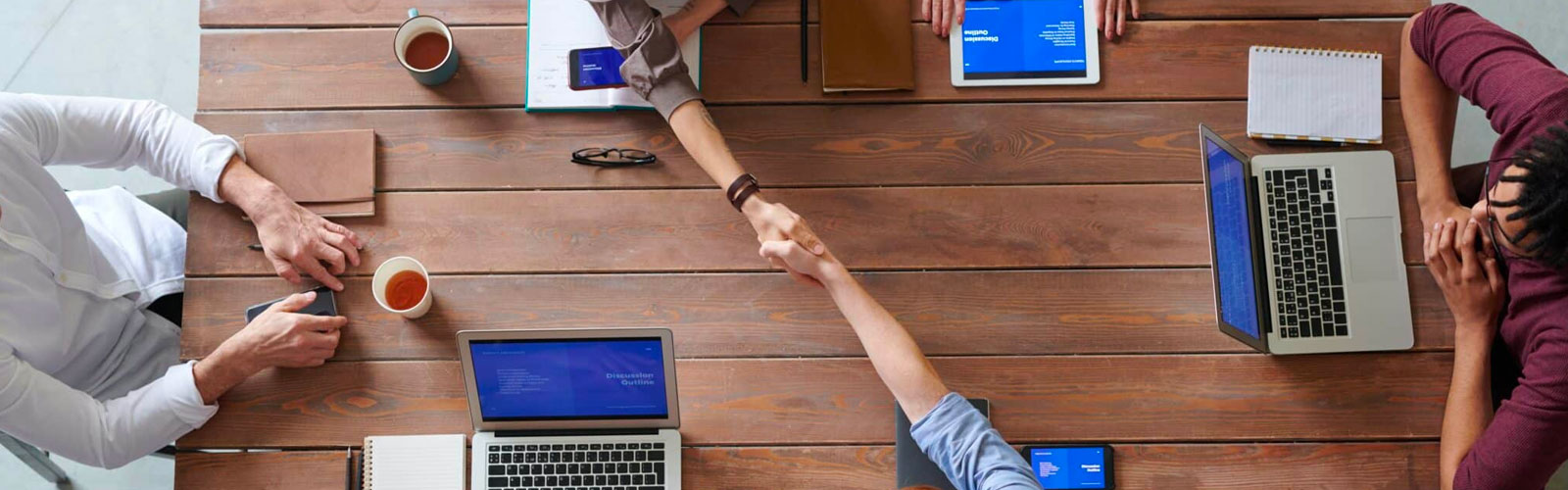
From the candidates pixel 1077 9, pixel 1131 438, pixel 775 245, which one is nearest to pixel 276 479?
pixel 775 245

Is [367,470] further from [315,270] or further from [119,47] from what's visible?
[119,47]

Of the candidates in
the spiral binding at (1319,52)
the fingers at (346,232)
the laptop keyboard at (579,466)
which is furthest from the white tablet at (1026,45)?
the fingers at (346,232)

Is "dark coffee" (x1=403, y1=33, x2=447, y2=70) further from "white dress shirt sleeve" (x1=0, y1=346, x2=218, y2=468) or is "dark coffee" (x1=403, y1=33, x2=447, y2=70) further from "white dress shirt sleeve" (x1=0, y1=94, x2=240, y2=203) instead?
"white dress shirt sleeve" (x1=0, y1=346, x2=218, y2=468)

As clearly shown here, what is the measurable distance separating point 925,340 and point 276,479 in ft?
3.83

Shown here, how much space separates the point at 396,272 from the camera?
1.81 m

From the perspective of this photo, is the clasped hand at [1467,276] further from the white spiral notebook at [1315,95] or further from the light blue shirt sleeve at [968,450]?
the light blue shirt sleeve at [968,450]

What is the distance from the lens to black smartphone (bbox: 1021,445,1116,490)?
1.74m

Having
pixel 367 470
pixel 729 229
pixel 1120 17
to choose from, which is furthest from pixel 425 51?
pixel 1120 17

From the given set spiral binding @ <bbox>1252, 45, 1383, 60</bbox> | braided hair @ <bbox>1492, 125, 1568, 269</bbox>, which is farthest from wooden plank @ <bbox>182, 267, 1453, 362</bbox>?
spiral binding @ <bbox>1252, 45, 1383, 60</bbox>

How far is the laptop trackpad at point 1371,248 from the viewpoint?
1.83 meters

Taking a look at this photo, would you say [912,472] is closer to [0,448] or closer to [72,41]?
[0,448]

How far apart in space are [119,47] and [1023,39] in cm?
256

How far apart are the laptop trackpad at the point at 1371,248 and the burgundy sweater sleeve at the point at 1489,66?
0.25 meters

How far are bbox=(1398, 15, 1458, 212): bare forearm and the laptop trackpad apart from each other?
0.28 ft
